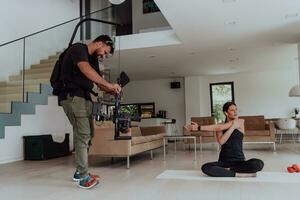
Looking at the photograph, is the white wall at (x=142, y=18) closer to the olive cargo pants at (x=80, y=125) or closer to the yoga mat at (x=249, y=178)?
the yoga mat at (x=249, y=178)

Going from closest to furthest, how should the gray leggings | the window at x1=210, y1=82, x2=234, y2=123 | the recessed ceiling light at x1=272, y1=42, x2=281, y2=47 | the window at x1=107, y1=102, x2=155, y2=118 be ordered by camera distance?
the gray leggings
the recessed ceiling light at x1=272, y1=42, x2=281, y2=47
the window at x1=210, y1=82, x2=234, y2=123
the window at x1=107, y1=102, x2=155, y2=118

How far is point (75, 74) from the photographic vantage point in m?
2.94

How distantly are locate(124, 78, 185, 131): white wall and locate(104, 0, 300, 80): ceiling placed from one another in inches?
40.8

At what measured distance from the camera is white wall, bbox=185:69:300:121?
10.7 meters

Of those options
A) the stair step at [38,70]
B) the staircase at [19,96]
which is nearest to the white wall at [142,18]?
the stair step at [38,70]

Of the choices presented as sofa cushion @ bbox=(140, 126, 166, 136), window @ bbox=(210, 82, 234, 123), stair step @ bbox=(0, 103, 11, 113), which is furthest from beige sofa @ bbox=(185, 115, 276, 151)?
stair step @ bbox=(0, 103, 11, 113)

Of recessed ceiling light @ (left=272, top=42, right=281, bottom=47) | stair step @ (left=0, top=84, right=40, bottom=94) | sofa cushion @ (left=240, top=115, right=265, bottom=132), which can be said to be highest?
recessed ceiling light @ (left=272, top=42, right=281, bottom=47)

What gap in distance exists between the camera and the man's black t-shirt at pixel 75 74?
2848 millimetres

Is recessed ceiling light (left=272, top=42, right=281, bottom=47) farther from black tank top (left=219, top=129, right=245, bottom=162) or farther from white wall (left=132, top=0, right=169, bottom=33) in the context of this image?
black tank top (left=219, top=129, right=245, bottom=162)

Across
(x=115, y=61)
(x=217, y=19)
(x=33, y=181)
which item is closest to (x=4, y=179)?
(x=33, y=181)

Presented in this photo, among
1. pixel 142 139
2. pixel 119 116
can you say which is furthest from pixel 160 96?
pixel 119 116

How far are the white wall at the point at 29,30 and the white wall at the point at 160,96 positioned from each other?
4612 millimetres

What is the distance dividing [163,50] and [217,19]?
223 cm

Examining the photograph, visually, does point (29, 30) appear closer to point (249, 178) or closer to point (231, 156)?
point (231, 156)
